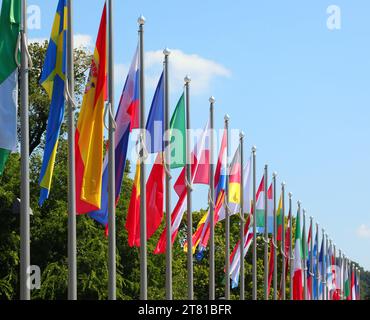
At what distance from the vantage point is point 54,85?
33500mm

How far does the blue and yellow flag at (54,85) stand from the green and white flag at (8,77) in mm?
2529

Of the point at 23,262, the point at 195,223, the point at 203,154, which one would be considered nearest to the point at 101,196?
the point at 23,262

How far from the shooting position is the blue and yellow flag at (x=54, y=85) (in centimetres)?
3291

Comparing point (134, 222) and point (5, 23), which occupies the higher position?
point (5, 23)

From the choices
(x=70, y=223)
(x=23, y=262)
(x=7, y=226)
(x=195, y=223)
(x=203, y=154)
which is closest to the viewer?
(x=23, y=262)

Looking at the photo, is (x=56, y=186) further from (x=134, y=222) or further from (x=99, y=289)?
(x=134, y=222)

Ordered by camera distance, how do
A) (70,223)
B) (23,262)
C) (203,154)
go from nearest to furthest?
(23,262) < (70,223) < (203,154)

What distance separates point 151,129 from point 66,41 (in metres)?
7.72

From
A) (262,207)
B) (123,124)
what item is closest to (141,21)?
(123,124)

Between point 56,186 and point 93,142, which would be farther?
point 56,186

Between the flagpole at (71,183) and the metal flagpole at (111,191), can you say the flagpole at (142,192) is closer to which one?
the metal flagpole at (111,191)

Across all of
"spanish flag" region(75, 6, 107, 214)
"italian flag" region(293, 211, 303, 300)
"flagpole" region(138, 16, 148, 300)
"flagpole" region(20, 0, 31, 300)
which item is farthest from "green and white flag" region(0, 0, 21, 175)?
"italian flag" region(293, 211, 303, 300)

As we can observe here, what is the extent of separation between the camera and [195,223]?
113000 mm
